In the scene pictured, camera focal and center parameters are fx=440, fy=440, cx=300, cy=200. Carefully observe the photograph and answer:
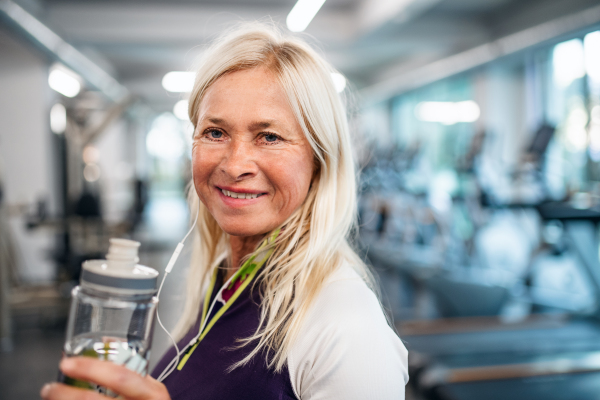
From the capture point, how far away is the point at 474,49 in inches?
265

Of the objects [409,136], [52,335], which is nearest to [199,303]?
[52,335]

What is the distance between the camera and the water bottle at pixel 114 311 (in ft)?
1.75

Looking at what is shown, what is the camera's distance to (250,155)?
75 cm

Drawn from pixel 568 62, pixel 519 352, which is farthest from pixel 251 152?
pixel 568 62

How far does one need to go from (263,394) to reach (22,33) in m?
6.16

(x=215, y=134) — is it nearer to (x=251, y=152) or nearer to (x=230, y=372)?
(x=251, y=152)

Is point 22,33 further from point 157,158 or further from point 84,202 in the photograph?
point 157,158

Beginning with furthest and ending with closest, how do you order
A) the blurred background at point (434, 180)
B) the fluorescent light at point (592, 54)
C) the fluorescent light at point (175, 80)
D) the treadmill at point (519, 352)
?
the fluorescent light at point (175, 80)
the fluorescent light at point (592, 54)
the blurred background at point (434, 180)
the treadmill at point (519, 352)

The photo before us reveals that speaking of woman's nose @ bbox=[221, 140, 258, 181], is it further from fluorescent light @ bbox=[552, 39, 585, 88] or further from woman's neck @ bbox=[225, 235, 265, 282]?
fluorescent light @ bbox=[552, 39, 585, 88]

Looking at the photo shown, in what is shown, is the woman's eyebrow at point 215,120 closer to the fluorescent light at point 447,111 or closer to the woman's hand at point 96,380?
the woman's hand at point 96,380

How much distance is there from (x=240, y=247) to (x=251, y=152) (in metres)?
0.26

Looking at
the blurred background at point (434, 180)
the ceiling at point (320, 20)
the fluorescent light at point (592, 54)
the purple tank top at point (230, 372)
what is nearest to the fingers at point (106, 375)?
the purple tank top at point (230, 372)

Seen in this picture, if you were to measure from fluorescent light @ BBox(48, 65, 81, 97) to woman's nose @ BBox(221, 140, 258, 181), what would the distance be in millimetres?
7563

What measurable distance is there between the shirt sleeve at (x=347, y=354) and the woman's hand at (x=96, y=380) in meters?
0.22
